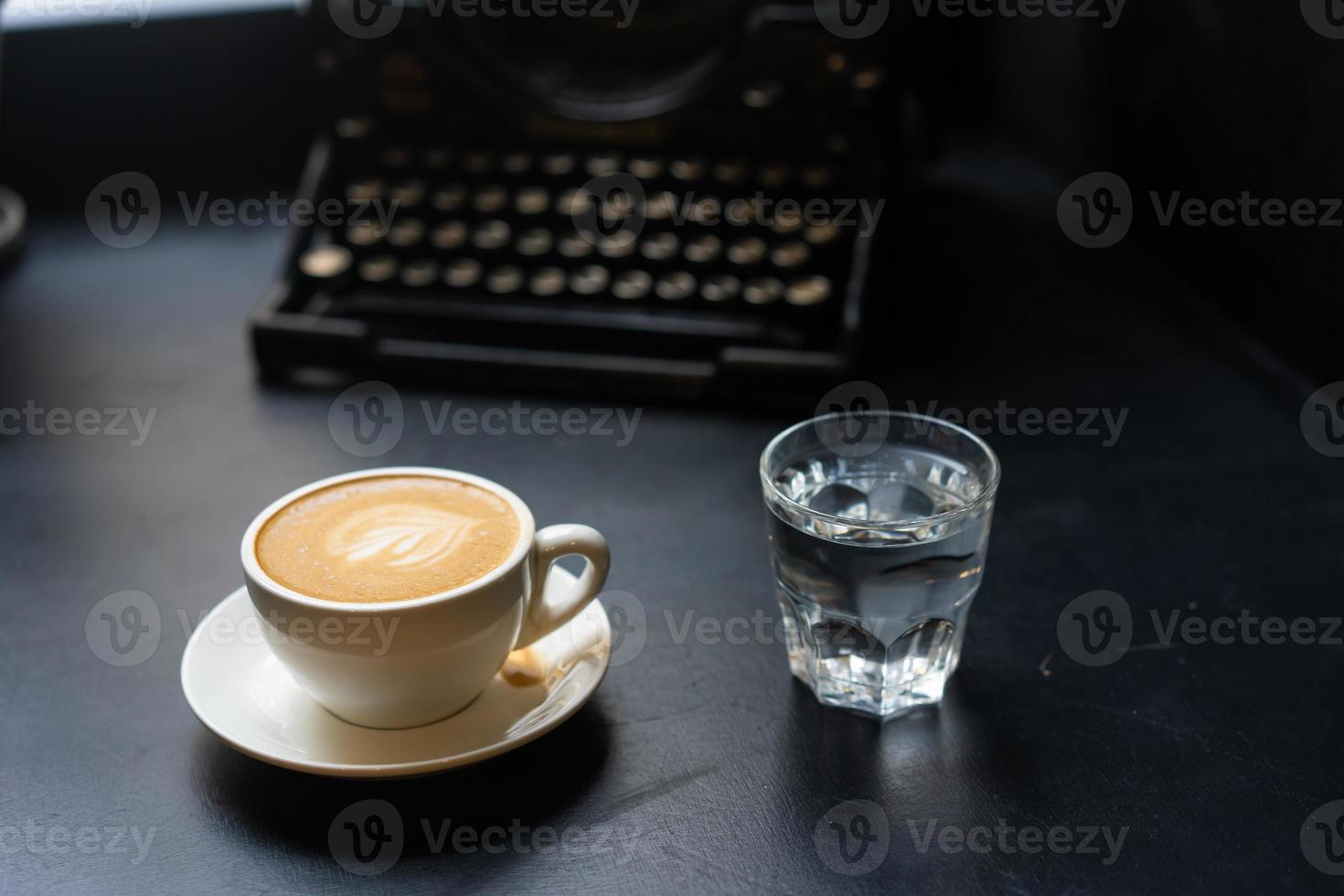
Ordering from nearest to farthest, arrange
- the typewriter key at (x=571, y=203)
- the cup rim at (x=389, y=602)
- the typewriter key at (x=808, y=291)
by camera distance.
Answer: the cup rim at (x=389, y=602)
the typewriter key at (x=808, y=291)
the typewriter key at (x=571, y=203)

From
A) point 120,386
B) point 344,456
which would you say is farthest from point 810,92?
point 120,386

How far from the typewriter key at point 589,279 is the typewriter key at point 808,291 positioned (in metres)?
0.18

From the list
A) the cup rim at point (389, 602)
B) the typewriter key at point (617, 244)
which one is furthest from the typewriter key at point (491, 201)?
the cup rim at point (389, 602)

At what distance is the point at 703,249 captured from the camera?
4.42 ft

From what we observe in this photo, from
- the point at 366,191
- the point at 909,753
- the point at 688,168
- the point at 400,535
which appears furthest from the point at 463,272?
the point at 909,753

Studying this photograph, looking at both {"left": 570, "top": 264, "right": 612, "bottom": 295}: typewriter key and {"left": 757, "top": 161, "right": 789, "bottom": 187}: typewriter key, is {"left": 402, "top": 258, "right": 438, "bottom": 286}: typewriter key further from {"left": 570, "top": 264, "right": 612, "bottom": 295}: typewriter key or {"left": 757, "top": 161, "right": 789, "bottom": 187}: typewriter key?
{"left": 757, "top": 161, "right": 789, "bottom": 187}: typewriter key

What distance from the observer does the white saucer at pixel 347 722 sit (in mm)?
691

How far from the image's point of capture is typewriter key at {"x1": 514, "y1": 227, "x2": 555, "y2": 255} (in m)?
1.34

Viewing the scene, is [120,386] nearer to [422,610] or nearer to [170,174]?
[170,174]

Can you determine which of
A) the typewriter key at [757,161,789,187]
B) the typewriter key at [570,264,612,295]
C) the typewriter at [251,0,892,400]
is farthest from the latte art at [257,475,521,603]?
the typewriter key at [757,161,789,187]

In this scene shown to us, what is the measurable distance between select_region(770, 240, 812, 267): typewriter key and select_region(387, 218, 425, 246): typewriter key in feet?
1.18

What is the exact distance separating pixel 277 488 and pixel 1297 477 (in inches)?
30.4

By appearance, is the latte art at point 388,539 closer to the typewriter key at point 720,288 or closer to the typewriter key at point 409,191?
the typewriter key at point 720,288

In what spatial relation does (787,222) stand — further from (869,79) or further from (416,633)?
(416,633)
